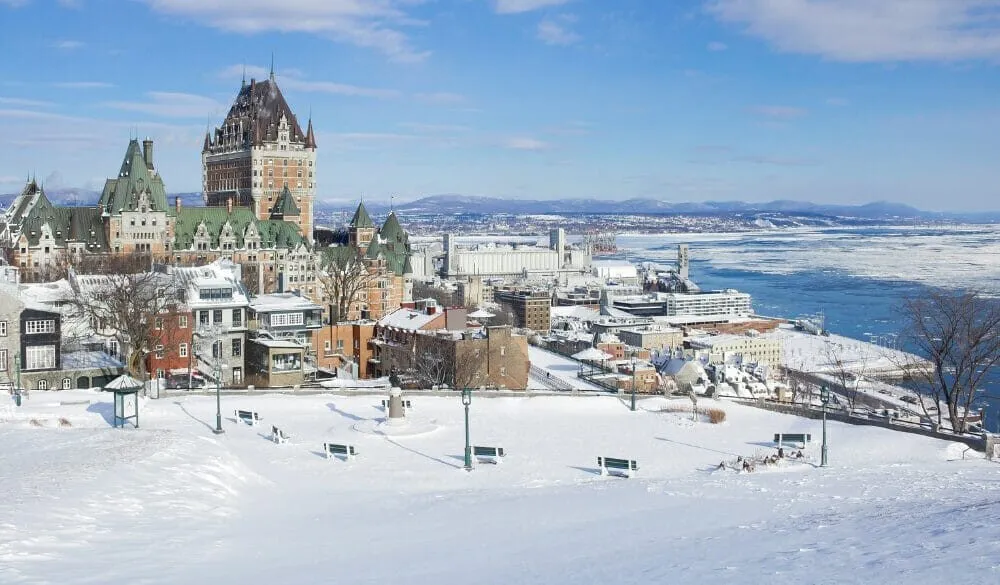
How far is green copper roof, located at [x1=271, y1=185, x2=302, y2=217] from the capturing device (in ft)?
344

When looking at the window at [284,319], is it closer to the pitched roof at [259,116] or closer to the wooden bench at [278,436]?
the wooden bench at [278,436]

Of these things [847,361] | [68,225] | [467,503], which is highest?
[68,225]

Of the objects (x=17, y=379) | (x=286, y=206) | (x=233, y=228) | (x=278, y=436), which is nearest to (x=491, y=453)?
(x=278, y=436)

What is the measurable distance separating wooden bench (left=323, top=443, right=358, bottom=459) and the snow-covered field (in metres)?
0.51

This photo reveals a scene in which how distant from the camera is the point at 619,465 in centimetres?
2545

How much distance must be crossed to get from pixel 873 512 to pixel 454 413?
1552 centimetres

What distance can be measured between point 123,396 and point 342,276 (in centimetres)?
6040

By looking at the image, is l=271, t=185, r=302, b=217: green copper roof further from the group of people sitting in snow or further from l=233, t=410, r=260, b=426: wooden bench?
the group of people sitting in snow

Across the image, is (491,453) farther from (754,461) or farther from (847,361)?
(847,361)

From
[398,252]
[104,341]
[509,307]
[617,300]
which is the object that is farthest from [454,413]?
[617,300]

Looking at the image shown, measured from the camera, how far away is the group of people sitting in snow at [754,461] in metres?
25.6

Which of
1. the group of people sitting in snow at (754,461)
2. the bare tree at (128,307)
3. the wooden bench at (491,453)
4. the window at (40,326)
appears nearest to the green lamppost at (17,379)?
the window at (40,326)

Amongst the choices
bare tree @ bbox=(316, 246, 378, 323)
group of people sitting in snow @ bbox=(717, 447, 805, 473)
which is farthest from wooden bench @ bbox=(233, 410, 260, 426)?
bare tree @ bbox=(316, 246, 378, 323)

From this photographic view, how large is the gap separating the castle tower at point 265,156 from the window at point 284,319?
59380 mm
